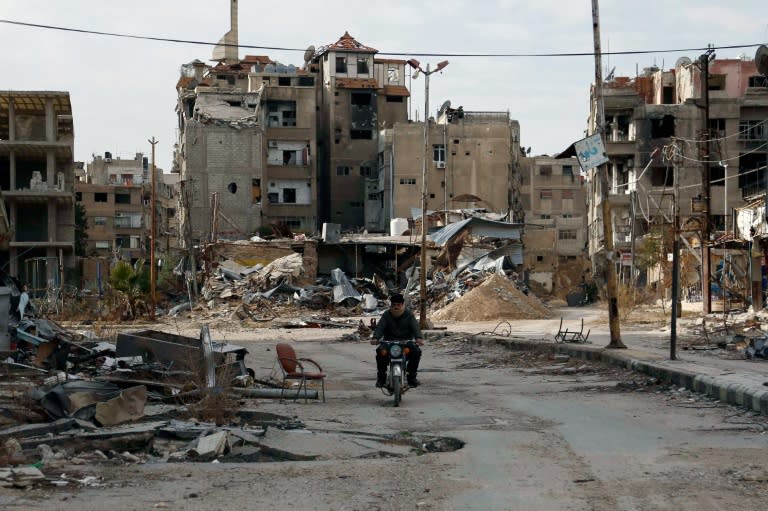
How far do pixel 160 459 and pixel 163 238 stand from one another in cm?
11917

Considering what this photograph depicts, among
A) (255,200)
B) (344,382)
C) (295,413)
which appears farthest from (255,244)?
(295,413)

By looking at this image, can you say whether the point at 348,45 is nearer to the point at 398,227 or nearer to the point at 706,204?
the point at 398,227

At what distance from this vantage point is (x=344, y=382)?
19.3 m

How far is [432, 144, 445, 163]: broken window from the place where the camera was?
91188 millimetres

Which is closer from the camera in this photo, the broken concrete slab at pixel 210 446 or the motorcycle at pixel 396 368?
the broken concrete slab at pixel 210 446

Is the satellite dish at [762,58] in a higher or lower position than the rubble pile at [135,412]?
higher

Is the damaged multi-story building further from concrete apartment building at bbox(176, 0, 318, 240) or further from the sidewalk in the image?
the sidewalk

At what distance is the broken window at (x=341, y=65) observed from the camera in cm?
9944

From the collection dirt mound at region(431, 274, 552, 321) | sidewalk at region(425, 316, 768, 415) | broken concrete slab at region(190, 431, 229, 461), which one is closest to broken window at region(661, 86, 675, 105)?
dirt mound at region(431, 274, 552, 321)

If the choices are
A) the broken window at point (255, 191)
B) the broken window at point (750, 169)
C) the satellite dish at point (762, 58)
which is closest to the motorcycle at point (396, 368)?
the satellite dish at point (762, 58)

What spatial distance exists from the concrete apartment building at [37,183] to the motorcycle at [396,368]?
52255 millimetres

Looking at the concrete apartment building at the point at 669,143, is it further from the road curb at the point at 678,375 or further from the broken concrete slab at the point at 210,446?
the broken concrete slab at the point at 210,446

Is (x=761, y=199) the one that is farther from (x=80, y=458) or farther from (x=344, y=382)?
(x=80, y=458)

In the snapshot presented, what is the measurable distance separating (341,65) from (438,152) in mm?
13926
